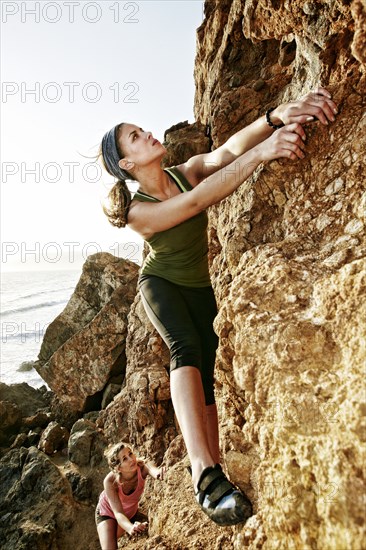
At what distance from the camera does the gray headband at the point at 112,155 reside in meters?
3.23

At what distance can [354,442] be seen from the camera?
4.74 feet

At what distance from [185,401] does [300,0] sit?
9.15 feet

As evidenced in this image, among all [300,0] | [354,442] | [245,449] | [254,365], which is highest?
[300,0]

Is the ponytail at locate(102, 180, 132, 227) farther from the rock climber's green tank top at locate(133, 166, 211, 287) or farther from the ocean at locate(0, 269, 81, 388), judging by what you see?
the ocean at locate(0, 269, 81, 388)

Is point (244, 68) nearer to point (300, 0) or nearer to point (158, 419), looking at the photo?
point (300, 0)

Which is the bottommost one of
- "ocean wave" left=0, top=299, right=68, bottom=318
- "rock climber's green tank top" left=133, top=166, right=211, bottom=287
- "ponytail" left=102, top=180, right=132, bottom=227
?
"ocean wave" left=0, top=299, right=68, bottom=318

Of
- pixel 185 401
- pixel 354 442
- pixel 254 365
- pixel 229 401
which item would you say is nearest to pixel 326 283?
pixel 254 365

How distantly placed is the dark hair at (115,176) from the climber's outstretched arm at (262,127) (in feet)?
1.91

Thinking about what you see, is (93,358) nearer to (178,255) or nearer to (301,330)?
(178,255)

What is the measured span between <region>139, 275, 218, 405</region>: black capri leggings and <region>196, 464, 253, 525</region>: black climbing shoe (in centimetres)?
71

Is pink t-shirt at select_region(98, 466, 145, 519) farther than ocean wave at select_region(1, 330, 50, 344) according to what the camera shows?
No

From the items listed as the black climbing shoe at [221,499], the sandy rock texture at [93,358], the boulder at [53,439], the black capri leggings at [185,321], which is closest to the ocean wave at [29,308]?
the sandy rock texture at [93,358]

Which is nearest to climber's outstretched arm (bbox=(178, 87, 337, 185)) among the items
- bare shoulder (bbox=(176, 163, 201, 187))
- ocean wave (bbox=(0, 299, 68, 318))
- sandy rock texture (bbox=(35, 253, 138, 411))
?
bare shoulder (bbox=(176, 163, 201, 187))

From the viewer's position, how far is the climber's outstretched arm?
247 centimetres
